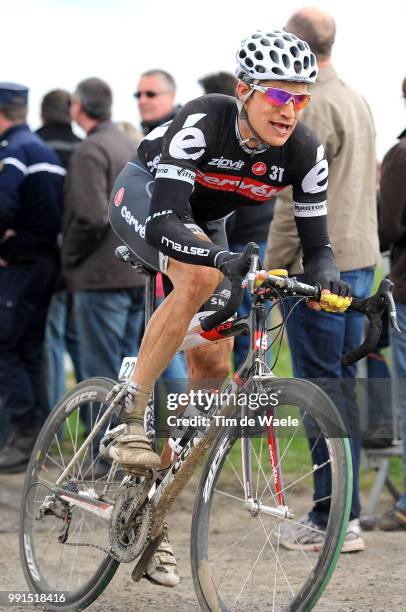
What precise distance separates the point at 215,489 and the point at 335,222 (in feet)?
7.49

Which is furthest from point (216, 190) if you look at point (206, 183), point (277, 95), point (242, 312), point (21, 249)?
point (21, 249)

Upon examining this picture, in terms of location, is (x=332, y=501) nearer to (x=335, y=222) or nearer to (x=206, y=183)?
(x=206, y=183)

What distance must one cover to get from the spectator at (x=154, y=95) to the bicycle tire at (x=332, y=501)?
451cm

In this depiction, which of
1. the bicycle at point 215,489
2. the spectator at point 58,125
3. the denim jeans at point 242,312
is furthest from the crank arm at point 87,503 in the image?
the spectator at point 58,125

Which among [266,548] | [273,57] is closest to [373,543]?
[266,548]

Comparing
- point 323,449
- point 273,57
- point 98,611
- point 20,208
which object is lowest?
point 98,611

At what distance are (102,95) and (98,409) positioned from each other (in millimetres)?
3852

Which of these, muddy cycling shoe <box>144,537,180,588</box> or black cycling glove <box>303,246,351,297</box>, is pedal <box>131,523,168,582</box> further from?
black cycling glove <box>303,246,351,297</box>

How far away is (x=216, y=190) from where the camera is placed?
518 centimetres

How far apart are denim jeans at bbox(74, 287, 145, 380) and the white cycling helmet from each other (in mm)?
3732

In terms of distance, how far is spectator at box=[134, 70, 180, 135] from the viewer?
8773 mm

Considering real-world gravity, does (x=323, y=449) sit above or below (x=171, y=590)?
above

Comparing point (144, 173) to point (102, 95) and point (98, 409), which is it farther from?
point (102, 95)

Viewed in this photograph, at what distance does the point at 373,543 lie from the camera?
21.8ft
